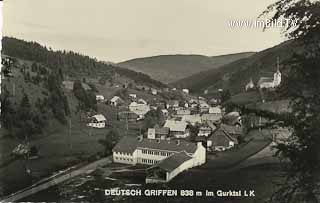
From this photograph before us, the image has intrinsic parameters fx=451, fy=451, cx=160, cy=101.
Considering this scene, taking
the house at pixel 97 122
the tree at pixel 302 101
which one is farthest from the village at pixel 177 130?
the tree at pixel 302 101

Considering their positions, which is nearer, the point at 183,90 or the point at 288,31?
the point at 288,31

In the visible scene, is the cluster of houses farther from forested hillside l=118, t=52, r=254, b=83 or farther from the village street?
forested hillside l=118, t=52, r=254, b=83

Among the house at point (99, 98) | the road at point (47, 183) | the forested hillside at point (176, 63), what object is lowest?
the road at point (47, 183)

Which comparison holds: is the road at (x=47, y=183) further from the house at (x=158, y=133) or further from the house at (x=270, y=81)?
the house at (x=270, y=81)

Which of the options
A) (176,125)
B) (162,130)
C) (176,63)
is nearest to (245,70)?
(176,63)

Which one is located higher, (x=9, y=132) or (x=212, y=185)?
(x=9, y=132)

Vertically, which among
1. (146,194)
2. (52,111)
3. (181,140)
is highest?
(52,111)

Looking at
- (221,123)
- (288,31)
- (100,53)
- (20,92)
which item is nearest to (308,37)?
(288,31)

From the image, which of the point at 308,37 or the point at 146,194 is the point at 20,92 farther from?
the point at 308,37
